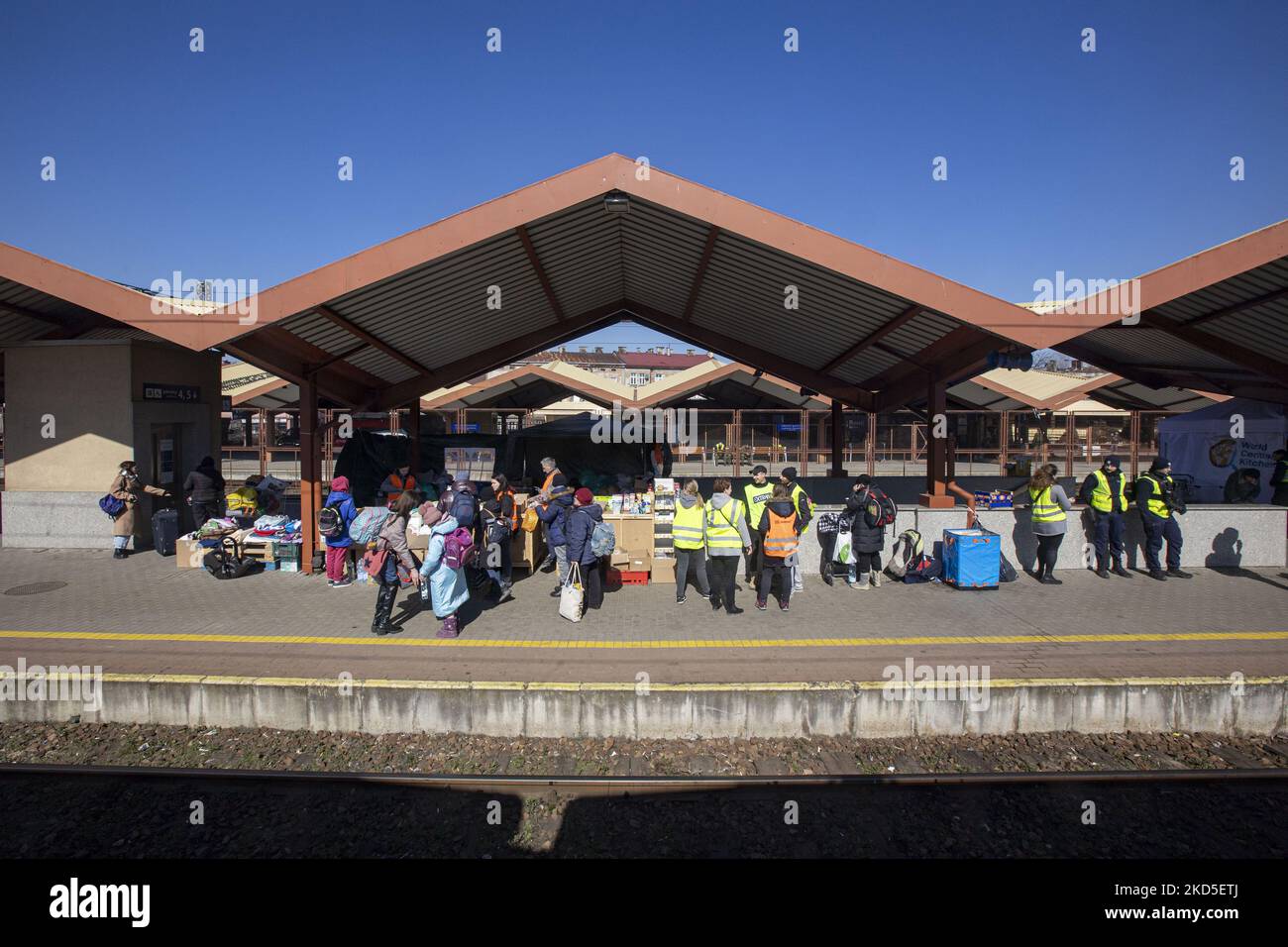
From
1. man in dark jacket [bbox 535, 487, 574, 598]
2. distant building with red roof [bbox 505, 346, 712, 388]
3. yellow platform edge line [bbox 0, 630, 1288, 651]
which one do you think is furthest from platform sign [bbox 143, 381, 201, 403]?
distant building with red roof [bbox 505, 346, 712, 388]

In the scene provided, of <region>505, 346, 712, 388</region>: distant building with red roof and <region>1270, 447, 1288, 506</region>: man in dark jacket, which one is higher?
<region>505, 346, 712, 388</region>: distant building with red roof

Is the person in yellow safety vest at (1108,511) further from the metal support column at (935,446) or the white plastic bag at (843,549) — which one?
the white plastic bag at (843,549)

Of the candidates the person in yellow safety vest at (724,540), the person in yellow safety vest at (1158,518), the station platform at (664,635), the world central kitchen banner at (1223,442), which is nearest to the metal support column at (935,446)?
the station platform at (664,635)

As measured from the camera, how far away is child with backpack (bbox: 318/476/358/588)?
29.2ft

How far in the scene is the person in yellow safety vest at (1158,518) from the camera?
1010 centimetres

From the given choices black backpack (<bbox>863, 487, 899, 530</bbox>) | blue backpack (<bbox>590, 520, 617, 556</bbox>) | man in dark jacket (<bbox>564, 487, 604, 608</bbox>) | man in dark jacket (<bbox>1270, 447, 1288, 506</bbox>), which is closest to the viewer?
man in dark jacket (<bbox>564, 487, 604, 608</bbox>)

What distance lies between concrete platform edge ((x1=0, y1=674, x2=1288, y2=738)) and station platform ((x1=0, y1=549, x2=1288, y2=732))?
0.27 ft

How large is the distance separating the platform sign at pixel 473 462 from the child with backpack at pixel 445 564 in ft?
18.4

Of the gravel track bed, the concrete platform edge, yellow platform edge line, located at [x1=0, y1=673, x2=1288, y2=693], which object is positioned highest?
yellow platform edge line, located at [x1=0, y1=673, x2=1288, y2=693]

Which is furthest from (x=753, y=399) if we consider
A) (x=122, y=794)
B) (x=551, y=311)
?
(x=122, y=794)

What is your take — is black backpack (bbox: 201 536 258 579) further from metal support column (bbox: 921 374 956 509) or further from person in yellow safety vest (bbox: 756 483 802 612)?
metal support column (bbox: 921 374 956 509)

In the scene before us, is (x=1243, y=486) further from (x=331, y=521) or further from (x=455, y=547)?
(x=331, y=521)

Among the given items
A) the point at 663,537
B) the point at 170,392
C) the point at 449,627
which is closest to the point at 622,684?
the point at 449,627

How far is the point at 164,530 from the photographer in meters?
11.9
